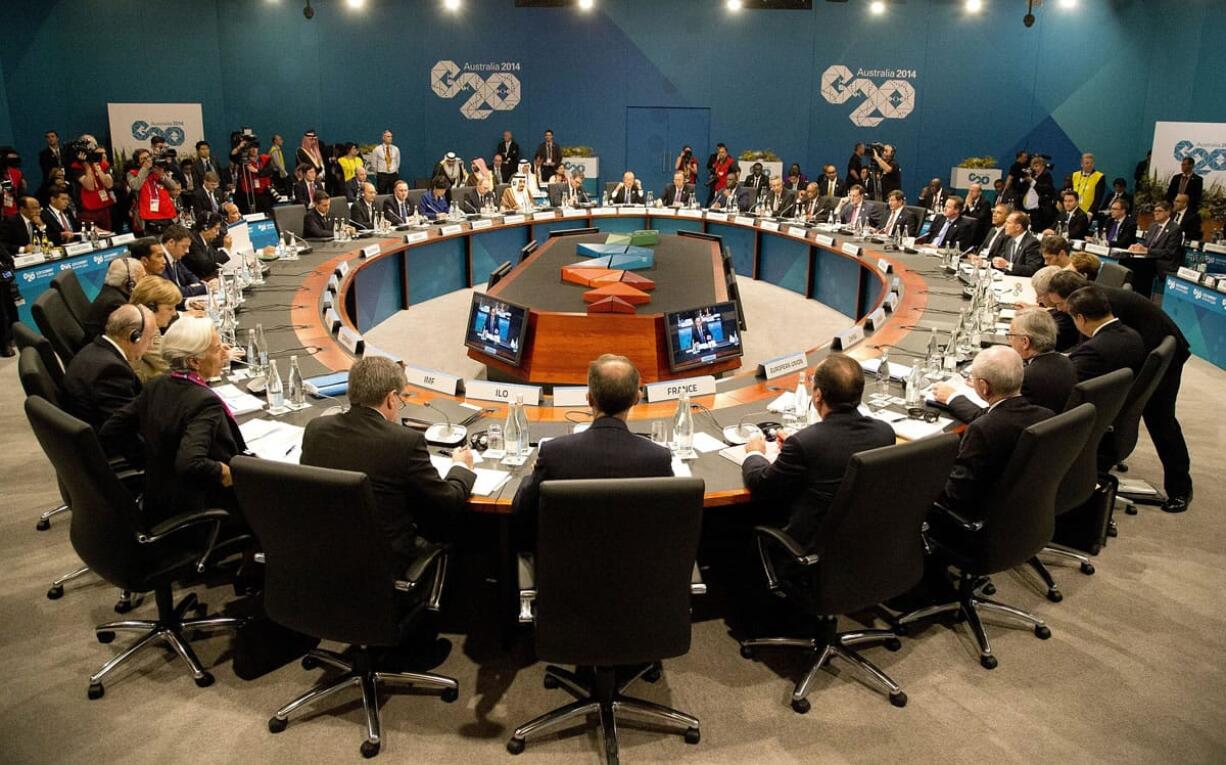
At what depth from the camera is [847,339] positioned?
16.7ft

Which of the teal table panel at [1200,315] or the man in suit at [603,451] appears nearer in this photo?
the man in suit at [603,451]

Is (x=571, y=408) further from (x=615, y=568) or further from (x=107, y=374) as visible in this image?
(x=107, y=374)

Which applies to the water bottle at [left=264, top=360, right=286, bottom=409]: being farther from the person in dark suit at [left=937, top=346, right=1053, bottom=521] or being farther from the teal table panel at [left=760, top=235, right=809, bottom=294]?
the teal table panel at [left=760, top=235, right=809, bottom=294]

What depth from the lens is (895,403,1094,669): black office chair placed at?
3059 mm

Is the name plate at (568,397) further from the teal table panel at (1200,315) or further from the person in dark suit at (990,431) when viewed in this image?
the teal table panel at (1200,315)

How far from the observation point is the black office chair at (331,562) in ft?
8.20

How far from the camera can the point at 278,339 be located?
504 centimetres

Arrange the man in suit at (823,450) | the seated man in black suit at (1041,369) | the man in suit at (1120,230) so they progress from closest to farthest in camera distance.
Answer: the man in suit at (823,450) < the seated man in black suit at (1041,369) < the man in suit at (1120,230)

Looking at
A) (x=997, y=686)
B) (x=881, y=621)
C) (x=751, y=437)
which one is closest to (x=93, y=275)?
(x=751, y=437)

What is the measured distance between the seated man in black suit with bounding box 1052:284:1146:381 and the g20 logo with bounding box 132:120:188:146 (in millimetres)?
11916

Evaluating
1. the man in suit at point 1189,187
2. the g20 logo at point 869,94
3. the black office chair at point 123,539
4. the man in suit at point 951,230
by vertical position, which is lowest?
the black office chair at point 123,539

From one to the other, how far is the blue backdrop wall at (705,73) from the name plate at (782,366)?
11.1 m

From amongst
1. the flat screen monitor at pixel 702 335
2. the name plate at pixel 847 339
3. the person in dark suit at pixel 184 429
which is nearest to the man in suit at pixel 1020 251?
the name plate at pixel 847 339

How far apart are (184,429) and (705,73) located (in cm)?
1291
